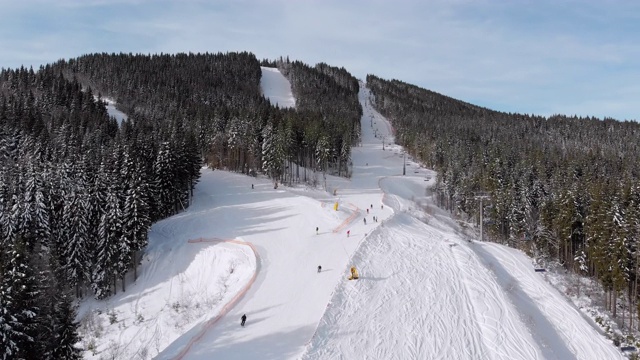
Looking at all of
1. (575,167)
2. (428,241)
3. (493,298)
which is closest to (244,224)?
(428,241)

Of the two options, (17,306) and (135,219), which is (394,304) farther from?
(135,219)

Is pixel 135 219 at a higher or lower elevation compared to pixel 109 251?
higher

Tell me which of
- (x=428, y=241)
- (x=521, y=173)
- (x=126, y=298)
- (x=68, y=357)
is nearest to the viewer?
(x=68, y=357)

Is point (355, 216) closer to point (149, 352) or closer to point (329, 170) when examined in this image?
point (149, 352)

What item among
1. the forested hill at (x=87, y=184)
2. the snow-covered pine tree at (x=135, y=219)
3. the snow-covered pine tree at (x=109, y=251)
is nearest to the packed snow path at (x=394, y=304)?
the forested hill at (x=87, y=184)

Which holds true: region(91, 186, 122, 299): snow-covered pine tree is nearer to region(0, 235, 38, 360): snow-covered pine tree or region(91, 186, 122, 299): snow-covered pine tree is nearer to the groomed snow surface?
the groomed snow surface

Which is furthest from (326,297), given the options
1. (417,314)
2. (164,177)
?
(164,177)

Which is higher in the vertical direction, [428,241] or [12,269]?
[12,269]
